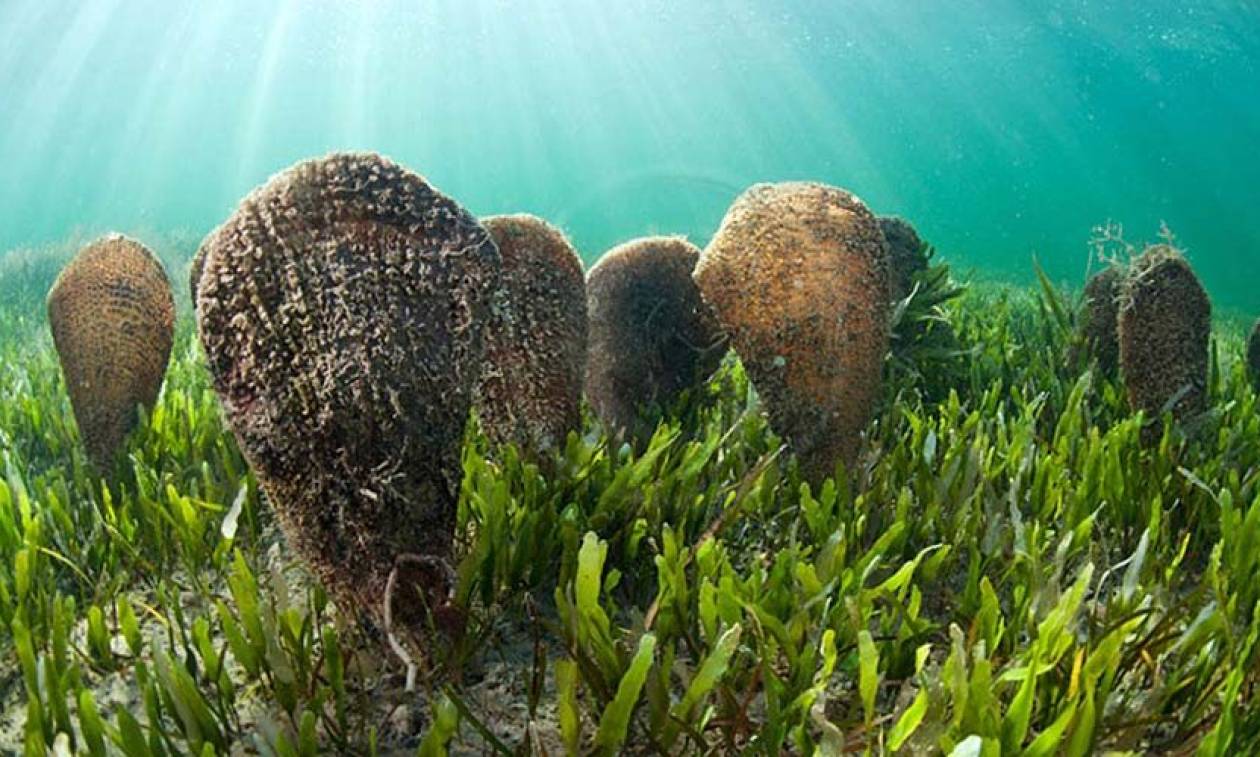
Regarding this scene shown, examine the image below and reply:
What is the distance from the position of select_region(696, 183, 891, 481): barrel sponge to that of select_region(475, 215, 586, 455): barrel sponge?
44 cm

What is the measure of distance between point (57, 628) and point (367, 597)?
0.54m

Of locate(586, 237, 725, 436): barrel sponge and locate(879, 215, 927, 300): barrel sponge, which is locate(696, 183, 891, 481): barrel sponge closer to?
locate(586, 237, 725, 436): barrel sponge

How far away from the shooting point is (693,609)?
203cm

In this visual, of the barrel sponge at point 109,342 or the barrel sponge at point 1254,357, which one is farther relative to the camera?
the barrel sponge at point 1254,357

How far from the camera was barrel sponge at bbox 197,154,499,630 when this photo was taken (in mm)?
1850

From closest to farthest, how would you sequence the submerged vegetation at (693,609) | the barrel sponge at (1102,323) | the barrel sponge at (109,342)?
the submerged vegetation at (693,609)
the barrel sponge at (109,342)
the barrel sponge at (1102,323)

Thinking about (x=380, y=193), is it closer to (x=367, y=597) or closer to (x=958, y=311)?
(x=367, y=597)

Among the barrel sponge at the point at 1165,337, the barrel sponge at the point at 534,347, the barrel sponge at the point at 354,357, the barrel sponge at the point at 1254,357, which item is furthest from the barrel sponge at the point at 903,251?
the barrel sponge at the point at 354,357

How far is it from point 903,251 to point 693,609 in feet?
9.94

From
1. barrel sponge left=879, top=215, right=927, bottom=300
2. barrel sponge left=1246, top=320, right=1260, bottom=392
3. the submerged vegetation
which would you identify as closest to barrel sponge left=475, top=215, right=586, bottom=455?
the submerged vegetation

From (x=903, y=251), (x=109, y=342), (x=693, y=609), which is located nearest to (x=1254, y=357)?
(x=903, y=251)

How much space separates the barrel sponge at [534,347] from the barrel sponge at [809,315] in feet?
1.45

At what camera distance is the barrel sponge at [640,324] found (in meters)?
3.66

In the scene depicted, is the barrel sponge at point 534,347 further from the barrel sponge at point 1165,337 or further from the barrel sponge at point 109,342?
the barrel sponge at point 1165,337
